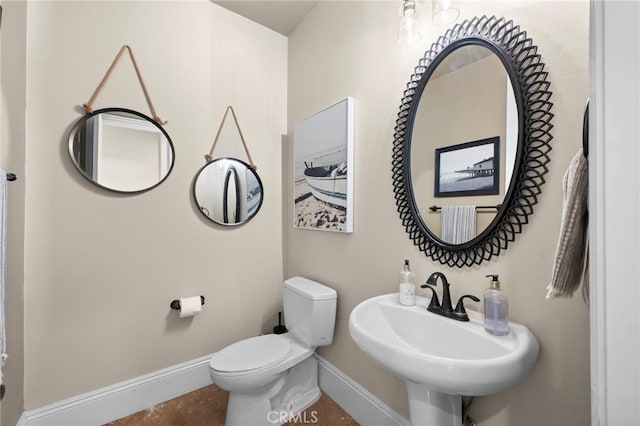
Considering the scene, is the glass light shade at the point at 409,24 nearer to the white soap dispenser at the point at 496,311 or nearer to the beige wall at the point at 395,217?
the beige wall at the point at 395,217

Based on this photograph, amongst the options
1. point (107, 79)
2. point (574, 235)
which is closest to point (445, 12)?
point (574, 235)

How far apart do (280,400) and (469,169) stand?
1.55 meters

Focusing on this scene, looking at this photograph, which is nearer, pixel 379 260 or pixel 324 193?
pixel 379 260

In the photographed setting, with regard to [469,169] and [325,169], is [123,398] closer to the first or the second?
[325,169]

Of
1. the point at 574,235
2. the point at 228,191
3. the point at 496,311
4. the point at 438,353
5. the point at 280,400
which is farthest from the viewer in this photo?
the point at 228,191

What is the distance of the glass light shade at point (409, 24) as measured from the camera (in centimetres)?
115

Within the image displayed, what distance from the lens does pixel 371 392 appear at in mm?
1447

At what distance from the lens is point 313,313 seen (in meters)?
→ 1.55

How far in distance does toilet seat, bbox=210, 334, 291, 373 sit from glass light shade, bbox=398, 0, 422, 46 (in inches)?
65.7

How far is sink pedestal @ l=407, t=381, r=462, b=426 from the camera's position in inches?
38.1

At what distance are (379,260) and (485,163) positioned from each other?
66 cm

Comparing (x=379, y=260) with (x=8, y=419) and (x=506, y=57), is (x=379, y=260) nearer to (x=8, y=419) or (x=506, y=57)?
(x=506, y=57)

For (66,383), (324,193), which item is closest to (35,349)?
(66,383)

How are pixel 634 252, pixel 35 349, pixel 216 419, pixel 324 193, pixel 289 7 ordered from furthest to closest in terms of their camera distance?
pixel 289 7, pixel 324 193, pixel 216 419, pixel 35 349, pixel 634 252
